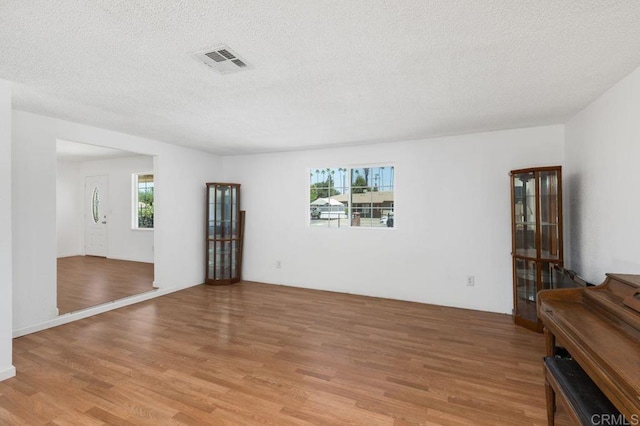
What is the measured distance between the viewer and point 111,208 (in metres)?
7.58

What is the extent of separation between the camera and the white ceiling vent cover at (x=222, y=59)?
1.94 metres

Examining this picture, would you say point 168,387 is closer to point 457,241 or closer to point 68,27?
point 68,27

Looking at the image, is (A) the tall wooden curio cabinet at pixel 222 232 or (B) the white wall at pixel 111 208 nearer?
(A) the tall wooden curio cabinet at pixel 222 232

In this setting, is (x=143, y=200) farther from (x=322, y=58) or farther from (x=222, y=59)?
(x=322, y=58)

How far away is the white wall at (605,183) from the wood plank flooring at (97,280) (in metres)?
5.75

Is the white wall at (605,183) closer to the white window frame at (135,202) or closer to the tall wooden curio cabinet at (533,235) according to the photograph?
the tall wooden curio cabinet at (533,235)

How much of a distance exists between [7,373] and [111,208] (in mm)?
6133

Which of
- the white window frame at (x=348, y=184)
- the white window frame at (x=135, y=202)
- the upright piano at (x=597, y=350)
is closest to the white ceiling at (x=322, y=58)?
the white window frame at (x=348, y=184)

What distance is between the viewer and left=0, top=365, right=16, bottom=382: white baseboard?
2.31 m

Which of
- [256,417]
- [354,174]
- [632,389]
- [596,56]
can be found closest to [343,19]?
[596,56]

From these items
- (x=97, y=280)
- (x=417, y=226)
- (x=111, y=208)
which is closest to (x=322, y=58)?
(x=417, y=226)

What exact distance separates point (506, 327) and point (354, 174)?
115 inches

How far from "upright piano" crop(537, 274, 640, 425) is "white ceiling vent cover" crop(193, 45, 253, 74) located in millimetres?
2586

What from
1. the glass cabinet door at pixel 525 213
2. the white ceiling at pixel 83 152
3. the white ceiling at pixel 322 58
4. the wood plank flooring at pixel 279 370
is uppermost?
the white ceiling at pixel 83 152
